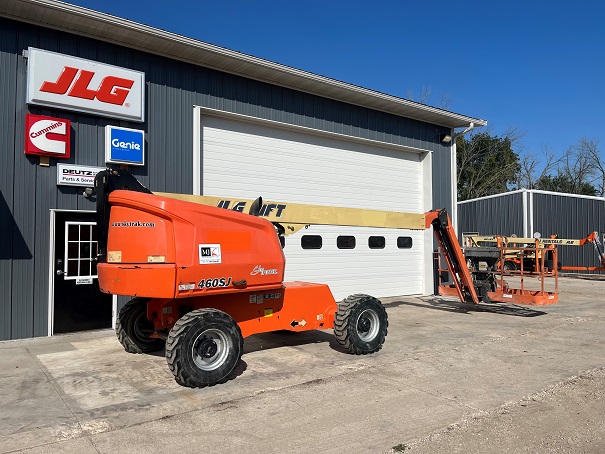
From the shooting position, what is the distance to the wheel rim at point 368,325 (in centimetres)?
718

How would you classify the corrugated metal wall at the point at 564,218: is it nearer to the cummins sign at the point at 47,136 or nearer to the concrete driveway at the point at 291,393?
the concrete driveway at the point at 291,393

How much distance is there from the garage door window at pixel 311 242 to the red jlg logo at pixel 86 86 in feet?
17.2

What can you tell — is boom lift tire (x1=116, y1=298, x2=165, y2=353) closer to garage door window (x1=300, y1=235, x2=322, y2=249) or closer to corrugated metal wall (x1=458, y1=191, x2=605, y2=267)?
garage door window (x1=300, y1=235, x2=322, y2=249)

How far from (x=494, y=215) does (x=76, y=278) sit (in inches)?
896

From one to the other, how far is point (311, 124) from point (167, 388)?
815 centimetres

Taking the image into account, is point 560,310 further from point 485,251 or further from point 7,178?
point 7,178

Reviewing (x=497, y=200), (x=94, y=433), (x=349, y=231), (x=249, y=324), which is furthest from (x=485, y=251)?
(x=497, y=200)

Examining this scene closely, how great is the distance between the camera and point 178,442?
4094mm

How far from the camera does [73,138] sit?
28.4 feet

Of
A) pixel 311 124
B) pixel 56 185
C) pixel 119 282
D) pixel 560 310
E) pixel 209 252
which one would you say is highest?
pixel 311 124

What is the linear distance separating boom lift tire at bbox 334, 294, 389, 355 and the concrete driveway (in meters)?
0.20

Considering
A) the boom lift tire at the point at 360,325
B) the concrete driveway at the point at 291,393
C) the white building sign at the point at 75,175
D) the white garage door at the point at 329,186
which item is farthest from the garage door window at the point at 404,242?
the white building sign at the point at 75,175

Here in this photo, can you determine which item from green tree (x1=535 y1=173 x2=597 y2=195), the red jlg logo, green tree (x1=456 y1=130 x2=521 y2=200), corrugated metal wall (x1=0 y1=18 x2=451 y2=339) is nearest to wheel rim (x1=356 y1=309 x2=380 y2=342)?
corrugated metal wall (x1=0 y1=18 x2=451 y2=339)

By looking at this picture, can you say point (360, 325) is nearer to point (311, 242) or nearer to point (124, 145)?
point (311, 242)
